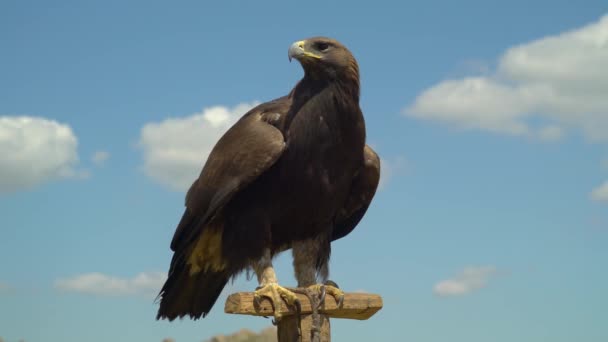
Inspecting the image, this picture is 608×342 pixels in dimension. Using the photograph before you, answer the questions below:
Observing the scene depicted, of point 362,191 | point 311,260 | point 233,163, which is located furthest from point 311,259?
point 233,163

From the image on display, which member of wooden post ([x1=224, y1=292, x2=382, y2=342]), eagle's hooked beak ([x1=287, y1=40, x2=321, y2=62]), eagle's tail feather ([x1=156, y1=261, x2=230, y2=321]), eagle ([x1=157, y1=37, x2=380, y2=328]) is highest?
eagle's hooked beak ([x1=287, y1=40, x2=321, y2=62])

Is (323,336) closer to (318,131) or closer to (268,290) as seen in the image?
(268,290)

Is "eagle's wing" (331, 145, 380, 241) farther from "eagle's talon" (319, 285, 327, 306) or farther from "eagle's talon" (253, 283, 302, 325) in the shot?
"eagle's talon" (253, 283, 302, 325)

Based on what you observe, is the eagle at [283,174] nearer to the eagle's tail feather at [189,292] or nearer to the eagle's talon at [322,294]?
the eagle's talon at [322,294]

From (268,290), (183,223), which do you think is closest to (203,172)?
(183,223)

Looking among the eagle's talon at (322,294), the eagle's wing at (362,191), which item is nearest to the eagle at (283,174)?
the eagle's talon at (322,294)

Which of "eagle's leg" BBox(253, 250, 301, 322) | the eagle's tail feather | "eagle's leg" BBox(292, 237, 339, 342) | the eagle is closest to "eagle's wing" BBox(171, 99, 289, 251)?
the eagle

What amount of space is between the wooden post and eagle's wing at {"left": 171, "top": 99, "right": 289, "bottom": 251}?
2.67ft

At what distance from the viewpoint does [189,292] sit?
6656 millimetres

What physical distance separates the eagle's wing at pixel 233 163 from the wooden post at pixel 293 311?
32.1 inches

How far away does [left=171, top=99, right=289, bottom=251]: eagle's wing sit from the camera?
573 centimetres

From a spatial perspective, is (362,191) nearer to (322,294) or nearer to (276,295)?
(322,294)

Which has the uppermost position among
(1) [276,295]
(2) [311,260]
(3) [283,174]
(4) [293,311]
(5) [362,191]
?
(5) [362,191]

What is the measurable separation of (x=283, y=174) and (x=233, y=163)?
1.34 feet
